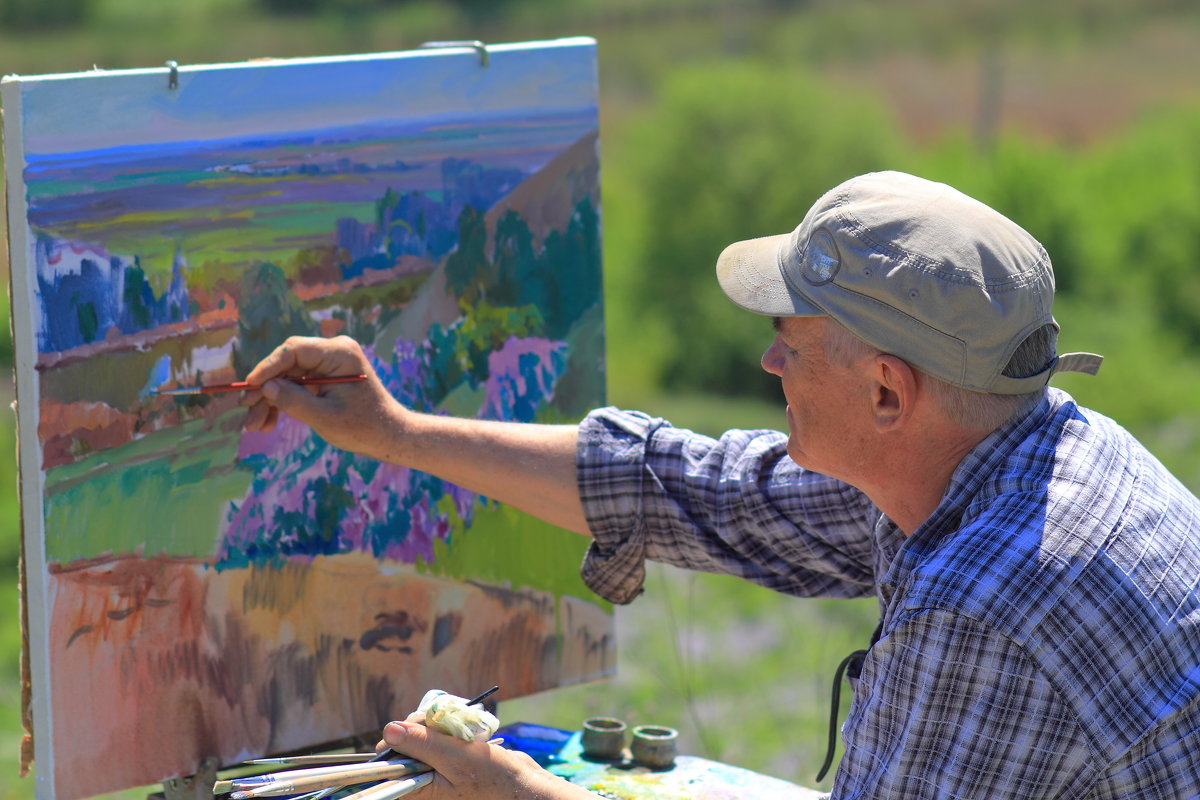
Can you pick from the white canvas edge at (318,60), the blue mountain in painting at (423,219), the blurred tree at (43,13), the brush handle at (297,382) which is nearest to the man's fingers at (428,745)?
the brush handle at (297,382)

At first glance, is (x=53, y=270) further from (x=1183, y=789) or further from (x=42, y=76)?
(x=1183, y=789)

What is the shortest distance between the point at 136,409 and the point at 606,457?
0.69m

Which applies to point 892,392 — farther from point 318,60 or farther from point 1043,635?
point 318,60

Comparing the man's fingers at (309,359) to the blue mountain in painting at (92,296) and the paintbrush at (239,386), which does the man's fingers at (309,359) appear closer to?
the paintbrush at (239,386)

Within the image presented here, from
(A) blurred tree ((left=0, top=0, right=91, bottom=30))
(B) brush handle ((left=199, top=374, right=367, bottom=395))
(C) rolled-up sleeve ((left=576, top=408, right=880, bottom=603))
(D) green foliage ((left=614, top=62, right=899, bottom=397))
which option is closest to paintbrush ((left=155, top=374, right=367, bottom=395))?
(B) brush handle ((left=199, top=374, right=367, bottom=395))

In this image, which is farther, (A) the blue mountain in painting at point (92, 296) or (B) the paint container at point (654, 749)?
(B) the paint container at point (654, 749)

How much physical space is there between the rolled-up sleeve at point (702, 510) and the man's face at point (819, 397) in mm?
324

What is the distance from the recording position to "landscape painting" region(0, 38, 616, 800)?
1.81 meters

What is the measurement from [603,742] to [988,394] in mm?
906

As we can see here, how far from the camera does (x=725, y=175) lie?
36.6ft

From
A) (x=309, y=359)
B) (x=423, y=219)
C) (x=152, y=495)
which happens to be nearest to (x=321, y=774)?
(x=152, y=495)

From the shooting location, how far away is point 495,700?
2.22 meters

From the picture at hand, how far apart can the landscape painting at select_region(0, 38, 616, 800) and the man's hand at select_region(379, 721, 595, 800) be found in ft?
1.55

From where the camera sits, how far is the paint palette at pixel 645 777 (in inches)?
81.7
